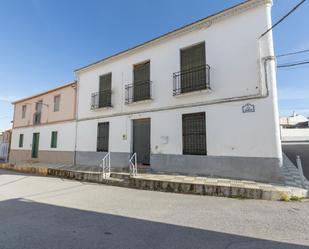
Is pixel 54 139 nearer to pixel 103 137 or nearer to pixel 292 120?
pixel 103 137

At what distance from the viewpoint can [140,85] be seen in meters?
10.9

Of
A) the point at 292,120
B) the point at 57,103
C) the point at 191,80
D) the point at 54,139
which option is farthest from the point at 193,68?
the point at 292,120

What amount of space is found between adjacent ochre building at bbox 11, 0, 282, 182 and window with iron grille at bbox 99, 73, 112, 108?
6 cm

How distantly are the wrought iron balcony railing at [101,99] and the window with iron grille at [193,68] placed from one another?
478cm

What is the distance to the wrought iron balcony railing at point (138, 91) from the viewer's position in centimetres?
1046

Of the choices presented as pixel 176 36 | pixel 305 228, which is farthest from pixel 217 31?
pixel 305 228

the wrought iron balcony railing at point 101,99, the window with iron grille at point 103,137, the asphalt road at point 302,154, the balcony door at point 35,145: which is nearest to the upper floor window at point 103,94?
the wrought iron balcony railing at point 101,99

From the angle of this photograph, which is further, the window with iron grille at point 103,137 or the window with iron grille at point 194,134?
the window with iron grille at point 103,137

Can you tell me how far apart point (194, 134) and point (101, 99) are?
21.4ft

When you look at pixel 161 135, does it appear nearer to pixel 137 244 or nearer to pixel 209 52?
pixel 209 52

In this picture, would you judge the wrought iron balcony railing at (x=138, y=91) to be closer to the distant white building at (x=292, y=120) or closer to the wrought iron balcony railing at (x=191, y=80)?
the wrought iron balcony railing at (x=191, y=80)

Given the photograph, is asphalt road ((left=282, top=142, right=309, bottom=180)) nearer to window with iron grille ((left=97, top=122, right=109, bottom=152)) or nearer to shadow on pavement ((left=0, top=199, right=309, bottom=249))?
shadow on pavement ((left=0, top=199, right=309, bottom=249))

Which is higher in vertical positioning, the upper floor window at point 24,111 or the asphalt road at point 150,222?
the upper floor window at point 24,111

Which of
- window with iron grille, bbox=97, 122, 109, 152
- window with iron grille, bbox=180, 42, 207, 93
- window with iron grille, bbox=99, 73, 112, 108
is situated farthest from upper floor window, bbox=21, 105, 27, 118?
window with iron grille, bbox=180, 42, 207, 93
